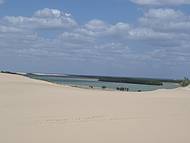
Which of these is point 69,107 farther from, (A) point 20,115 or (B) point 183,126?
(B) point 183,126

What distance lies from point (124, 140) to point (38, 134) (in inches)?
69.3

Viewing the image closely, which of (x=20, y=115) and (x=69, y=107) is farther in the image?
(x=69, y=107)

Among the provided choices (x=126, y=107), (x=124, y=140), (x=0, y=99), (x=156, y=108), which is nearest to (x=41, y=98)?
(x=0, y=99)

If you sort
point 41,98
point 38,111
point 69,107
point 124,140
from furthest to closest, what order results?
point 41,98
point 69,107
point 38,111
point 124,140

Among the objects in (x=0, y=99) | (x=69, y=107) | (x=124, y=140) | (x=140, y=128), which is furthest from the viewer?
(x=0, y=99)

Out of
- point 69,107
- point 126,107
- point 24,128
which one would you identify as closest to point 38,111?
point 69,107

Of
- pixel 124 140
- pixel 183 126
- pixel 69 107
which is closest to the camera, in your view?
pixel 124 140

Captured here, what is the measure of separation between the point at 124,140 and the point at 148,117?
3623 millimetres

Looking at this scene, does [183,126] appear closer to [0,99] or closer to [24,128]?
[24,128]

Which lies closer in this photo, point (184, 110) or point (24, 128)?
point (24, 128)

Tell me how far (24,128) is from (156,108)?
6.68 metres

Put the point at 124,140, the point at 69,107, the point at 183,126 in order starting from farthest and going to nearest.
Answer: the point at 69,107 < the point at 183,126 < the point at 124,140

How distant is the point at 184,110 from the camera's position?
15336mm

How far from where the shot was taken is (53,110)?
42.0ft
